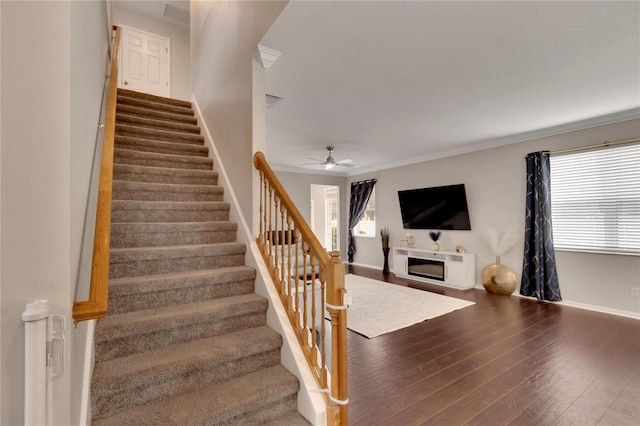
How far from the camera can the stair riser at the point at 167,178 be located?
2.78 meters

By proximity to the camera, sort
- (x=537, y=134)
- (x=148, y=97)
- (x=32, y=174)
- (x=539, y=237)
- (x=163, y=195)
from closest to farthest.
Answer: (x=32, y=174) < (x=163, y=195) < (x=148, y=97) < (x=539, y=237) < (x=537, y=134)

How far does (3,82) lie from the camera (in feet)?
2.31

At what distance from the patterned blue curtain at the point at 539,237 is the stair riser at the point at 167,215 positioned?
4652mm

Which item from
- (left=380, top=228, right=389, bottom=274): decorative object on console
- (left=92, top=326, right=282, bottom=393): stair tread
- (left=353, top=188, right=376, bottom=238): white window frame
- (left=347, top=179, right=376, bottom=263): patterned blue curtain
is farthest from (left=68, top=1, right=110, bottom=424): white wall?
(left=353, top=188, right=376, bottom=238): white window frame

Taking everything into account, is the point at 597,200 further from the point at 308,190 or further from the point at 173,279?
the point at 308,190

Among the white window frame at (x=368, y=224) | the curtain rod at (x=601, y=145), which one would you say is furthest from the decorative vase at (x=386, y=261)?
the curtain rod at (x=601, y=145)

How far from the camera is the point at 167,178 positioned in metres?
3.00

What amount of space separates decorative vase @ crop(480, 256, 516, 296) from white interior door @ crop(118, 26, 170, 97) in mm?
6801

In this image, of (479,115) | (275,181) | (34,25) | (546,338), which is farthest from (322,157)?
(34,25)

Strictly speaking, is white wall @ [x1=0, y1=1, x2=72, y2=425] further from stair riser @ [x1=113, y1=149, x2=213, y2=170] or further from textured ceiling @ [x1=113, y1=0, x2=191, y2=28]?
textured ceiling @ [x1=113, y1=0, x2=191, y2=28]

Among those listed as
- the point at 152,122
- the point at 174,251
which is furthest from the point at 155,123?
the point at 174,251

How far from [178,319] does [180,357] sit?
241 millimetres

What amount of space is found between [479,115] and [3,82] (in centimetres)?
440

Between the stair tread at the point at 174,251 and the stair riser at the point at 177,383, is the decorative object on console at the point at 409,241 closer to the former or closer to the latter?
the stair tread at the point at 174,251
